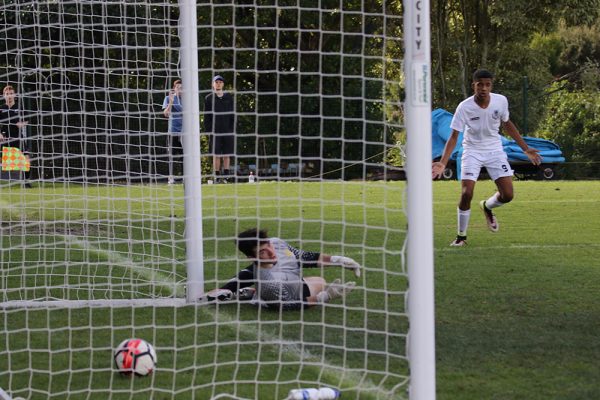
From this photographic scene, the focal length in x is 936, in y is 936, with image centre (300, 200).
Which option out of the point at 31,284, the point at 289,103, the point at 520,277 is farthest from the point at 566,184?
the point at 31,284

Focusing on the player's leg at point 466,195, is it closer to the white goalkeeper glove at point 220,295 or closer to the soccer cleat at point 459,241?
the soccer cleat at point 459,241

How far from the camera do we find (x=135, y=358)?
15.5 ft

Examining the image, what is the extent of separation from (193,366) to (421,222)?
169 centimetres

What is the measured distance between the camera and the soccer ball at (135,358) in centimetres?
471

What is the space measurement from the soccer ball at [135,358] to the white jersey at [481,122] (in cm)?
577

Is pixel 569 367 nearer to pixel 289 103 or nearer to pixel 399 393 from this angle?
pixel 399 393

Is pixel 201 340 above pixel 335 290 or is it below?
below

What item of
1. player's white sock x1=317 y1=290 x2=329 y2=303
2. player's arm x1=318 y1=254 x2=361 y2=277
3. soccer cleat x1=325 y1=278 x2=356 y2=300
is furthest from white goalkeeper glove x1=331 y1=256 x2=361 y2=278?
player's white sock x1=317 y1=290 x2=329 y2=303

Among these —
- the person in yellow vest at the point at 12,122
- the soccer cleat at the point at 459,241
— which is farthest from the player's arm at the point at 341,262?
the soccer cleat at the point at 459,241

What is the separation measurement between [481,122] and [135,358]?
6.21 metres

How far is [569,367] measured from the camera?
15.7 ft

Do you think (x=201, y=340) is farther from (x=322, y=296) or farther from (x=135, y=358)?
(x=322, y=296)

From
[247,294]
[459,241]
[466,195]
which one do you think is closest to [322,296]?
[247,294]

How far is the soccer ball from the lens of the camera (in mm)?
4715
